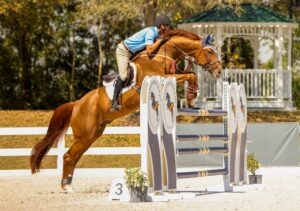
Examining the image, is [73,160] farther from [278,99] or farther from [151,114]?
[278,99]

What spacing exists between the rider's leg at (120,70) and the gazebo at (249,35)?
1538 cm

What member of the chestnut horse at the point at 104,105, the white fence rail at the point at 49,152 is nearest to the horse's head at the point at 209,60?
the chestnut horse at the point at 104,105

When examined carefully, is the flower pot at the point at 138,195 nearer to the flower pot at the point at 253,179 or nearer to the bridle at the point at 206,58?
the bridle at the point at 206,58

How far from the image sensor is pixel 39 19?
3928cm

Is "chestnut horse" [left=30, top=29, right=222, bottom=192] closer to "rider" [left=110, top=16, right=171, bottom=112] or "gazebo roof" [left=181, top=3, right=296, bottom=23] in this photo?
"rider" [left=110, top=16, right=171, bottom=112]

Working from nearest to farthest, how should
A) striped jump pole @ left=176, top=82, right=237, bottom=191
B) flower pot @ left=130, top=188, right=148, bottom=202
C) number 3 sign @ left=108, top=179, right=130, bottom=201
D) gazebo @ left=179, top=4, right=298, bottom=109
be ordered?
1. flower pot @ left=130, top=188, right=148, bottom=202
2. number 3 sign @ left=108, top=179, right=130, bottom=201
3. striped jump pole @ left=176, top=82, right=237, bottom=191
4. gazebo @ left=179, top=4, right=298, bottom=109

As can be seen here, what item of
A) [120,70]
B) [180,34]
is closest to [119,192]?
[120,70]

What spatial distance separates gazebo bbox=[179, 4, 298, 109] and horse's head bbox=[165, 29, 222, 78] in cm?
1520

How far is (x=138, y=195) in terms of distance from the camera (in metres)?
14.2

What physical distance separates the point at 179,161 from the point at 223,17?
10.0m

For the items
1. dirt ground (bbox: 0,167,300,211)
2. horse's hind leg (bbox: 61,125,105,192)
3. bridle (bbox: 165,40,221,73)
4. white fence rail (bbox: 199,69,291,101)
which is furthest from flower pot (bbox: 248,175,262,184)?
white fence rail (bbox: 199,69,291,101)

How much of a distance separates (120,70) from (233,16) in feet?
54.4

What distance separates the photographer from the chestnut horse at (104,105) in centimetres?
1672

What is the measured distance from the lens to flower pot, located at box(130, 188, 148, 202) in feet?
46.3
